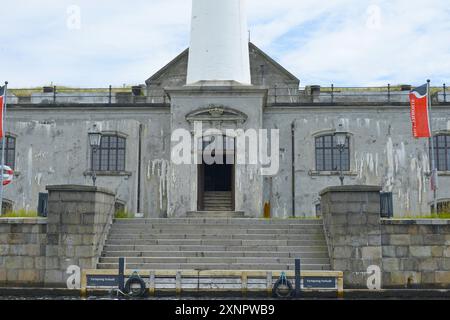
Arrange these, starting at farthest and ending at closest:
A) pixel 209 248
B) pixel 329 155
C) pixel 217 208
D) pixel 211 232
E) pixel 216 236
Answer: pixel 329 155, pixel 217 208, pixel 211 232, pixel 216 236, pixel 209 248

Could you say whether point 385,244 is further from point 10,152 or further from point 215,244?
point 10,152

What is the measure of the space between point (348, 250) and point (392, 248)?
53.9 inches

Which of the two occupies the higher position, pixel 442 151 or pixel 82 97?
pixel 82 97

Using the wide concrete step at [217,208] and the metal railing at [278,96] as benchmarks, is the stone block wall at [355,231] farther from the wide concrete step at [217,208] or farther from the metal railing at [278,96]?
the metal railing at [278,96]

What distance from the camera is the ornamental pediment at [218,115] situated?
2692cm

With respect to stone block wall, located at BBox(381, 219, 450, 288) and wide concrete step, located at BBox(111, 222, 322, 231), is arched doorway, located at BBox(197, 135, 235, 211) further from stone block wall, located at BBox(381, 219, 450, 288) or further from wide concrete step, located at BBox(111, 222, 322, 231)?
stone block wall, located at BBox(381, 219, 450, 288)

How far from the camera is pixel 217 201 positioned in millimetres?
29094

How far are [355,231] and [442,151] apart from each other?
13929mm

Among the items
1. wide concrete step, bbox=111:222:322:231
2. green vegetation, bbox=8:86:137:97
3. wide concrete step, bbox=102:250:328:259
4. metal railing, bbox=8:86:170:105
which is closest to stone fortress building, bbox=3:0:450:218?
metal railing, bbox=8:86:170:105

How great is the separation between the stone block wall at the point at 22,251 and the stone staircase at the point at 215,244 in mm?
1912

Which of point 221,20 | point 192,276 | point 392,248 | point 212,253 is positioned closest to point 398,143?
point 221,20

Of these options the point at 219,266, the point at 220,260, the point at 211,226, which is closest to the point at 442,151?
the point at 211,226

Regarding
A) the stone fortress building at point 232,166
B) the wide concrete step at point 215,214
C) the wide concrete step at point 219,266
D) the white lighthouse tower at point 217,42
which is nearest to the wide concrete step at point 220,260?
the wide concrete step at point 219,266

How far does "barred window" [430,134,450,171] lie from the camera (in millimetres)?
29359
